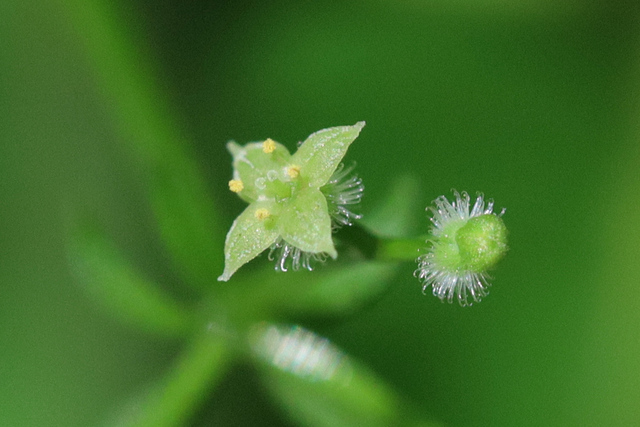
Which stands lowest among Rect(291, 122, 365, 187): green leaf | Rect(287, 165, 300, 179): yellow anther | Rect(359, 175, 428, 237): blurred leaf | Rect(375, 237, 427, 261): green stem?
Rect(375, 237, 427, 261): green stem

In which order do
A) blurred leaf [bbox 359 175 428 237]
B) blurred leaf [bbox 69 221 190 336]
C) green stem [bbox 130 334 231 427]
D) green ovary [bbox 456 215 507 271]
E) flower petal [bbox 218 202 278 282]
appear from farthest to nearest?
blurred leaf [bbox 69 221 190 336], green stem [bbox 130 334 231 427], blurred leaf [bbox 359 175 428 237], flower petal [bbox 218 202 278 282], green ovary [bbox 456 215 507 271]

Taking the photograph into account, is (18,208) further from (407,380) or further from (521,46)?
(521,46)

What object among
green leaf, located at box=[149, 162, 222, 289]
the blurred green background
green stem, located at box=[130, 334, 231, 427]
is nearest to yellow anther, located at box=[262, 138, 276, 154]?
green leaf, located at box=[149, 162, 222, 289]

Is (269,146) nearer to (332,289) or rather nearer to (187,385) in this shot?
(332,289)

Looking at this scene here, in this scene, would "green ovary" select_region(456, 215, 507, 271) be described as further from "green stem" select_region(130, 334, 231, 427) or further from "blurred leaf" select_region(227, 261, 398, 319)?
"green stem" select_region(130, 334, 231, 427)

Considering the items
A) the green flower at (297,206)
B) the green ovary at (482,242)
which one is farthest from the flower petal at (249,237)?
the green ovary at (482,242)

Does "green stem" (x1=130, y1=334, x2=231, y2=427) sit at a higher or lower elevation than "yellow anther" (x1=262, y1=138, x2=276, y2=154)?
lower
